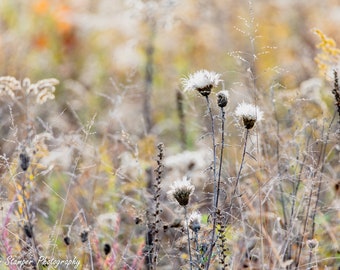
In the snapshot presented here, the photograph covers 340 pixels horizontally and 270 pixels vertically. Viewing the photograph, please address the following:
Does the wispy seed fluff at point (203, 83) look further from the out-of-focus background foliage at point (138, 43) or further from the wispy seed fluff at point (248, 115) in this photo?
the out-of-focus background foliage at point (138, 43)

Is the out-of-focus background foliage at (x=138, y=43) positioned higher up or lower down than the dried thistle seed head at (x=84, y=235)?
higher up

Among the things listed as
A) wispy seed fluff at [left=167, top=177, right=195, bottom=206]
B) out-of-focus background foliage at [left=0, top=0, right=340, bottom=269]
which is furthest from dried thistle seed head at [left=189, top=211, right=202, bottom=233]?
out-of-focus background foliage at [left=0, top=0, right=340, bottom=269]

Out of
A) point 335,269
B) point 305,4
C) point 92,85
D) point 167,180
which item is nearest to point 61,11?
point 92,85

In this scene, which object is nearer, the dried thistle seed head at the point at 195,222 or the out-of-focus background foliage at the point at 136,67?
the dried thistle seed head at the point at 195,222

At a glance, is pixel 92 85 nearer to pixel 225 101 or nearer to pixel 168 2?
pixel 168 2

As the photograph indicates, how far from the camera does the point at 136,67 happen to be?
11.4ft

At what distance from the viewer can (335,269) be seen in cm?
242

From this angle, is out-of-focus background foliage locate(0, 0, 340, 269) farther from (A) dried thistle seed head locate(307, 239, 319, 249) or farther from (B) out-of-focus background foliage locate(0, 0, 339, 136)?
(A) dried thistle seed head locate(307, 239, 319, 249)

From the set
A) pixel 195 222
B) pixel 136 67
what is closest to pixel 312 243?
pixel 195 222

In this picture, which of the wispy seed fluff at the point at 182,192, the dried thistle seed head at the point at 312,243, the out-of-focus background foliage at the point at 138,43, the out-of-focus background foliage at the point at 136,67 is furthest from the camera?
the out-of-focus background foliage at the point at 138,43

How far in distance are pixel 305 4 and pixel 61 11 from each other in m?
2.43

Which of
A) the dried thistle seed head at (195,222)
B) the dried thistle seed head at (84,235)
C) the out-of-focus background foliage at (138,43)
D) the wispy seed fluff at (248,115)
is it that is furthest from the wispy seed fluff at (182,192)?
the out-of-focus background foliage at (138,43)

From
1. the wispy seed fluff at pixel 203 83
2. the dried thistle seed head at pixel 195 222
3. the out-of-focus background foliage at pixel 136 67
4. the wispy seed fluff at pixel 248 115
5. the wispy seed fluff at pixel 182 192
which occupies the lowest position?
the dried thistle seed head at pixel 195 222

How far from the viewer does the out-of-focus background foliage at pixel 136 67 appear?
3.10 metres
